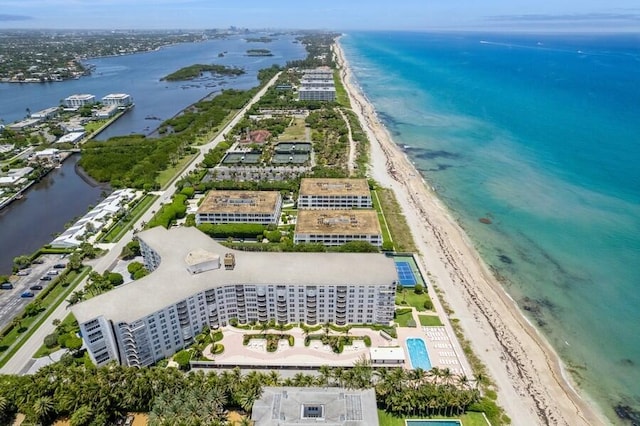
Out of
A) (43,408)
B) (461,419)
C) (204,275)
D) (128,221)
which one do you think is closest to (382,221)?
(204,275)

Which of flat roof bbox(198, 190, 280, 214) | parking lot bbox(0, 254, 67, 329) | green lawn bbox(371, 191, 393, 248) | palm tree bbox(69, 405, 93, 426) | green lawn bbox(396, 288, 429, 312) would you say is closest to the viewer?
palm tree bbox(69, 405, 93, 426)

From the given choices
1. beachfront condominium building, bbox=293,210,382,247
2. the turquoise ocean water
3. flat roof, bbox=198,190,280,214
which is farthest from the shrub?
the turquoise ocean water

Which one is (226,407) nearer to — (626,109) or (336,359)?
(336,359)

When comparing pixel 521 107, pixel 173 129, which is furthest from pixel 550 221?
pixel 173 129

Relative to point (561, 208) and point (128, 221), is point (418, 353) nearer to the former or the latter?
point (561, 208)

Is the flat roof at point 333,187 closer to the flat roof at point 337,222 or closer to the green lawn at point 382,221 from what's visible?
the green lawn at point 382,221

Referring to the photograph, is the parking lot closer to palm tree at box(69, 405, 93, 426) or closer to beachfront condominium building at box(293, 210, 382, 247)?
palm tree at box(69, 405, 93, 426)
